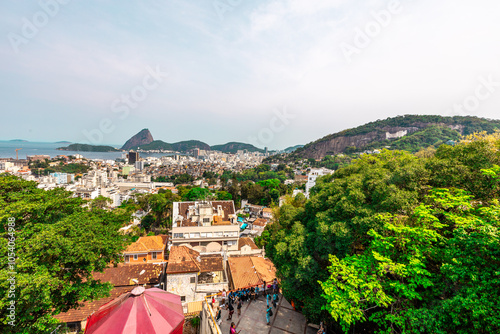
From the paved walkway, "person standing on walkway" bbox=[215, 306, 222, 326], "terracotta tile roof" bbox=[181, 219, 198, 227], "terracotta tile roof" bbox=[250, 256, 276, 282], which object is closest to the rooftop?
"terracotta tile roof" bbox=[250, 256, 276, 282]

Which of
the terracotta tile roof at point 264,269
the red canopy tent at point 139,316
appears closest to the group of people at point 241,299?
the red canopy tent at point 139,316

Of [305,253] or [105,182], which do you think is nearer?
[305,253]

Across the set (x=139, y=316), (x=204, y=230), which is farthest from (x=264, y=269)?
(x=139, y=316)

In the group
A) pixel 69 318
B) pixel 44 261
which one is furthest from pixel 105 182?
pixel 44 261

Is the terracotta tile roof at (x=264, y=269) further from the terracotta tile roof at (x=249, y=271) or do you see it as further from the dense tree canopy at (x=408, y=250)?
the dense tree canopy at (x=408, y=250)

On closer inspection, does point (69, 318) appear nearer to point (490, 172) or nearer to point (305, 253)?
point (305, 253)
